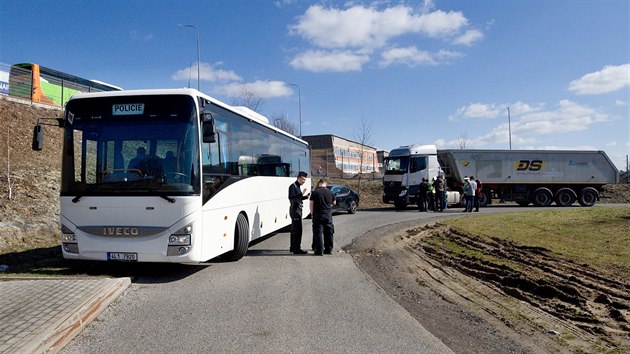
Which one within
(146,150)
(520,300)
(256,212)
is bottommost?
(520,300)

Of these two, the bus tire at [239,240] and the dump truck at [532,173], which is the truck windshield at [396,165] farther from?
the bus tire at [239,240]

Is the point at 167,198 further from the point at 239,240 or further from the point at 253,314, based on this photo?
the point at 253,314

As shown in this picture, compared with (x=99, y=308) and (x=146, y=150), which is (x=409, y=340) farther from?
(x=146, y=150)

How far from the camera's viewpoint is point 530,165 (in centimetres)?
2766

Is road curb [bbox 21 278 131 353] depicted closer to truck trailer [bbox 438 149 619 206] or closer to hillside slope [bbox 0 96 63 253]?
hillside slope [bbox 0 96 63 253]

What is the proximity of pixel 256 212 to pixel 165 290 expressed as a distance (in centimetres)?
400

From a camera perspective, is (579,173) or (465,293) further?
(579,173)

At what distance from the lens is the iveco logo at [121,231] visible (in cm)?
772

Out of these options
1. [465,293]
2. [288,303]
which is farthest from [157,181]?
[465,293]

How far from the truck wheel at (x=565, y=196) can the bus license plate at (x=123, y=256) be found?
2696cm

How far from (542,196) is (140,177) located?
85.6 ft

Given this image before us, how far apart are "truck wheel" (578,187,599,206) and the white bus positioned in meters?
26.6

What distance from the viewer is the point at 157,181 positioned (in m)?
7.71

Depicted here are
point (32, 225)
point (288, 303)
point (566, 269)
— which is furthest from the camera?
point (32, 225)
